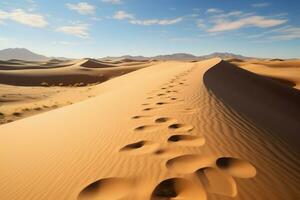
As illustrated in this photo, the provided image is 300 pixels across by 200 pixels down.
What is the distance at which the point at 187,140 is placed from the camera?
371 centimetres

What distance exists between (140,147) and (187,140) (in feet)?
2.10

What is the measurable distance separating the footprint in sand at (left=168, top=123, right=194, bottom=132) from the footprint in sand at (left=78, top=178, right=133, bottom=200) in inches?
61.0

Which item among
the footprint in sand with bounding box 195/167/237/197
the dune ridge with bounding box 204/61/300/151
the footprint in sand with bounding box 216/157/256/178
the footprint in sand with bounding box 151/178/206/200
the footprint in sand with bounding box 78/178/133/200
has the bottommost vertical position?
the dune ridge with bounding box 204/61/300/151

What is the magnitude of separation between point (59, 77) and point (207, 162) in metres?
33.9

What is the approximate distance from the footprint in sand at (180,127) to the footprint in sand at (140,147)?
0.60m

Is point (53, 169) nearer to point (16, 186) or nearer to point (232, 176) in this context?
point (16, 186)

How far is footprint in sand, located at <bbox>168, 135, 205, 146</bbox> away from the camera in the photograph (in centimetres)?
355

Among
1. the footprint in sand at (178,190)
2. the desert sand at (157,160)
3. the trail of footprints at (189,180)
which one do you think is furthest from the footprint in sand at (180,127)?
the footprint in sand at (178,190)

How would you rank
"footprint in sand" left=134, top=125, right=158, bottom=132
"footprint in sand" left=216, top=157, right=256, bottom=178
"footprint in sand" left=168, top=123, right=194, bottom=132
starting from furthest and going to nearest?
"footprint in sand" left=134, top=125, right=158, bottom=132, "footprint in sand" left=168, top=123, right=194, bottom=132, "footprint in sand" left=216, top=157, right=256, bottom=178

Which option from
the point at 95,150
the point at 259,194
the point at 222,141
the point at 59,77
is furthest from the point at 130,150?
the point at 59,77

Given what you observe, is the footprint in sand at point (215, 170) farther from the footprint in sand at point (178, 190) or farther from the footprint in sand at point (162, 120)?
the footprint in sand at point (162, 120)

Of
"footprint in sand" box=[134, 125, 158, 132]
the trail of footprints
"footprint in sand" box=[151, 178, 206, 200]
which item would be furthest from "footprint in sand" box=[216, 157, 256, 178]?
"footprint in sand" box=[134, 125, 158, 132]

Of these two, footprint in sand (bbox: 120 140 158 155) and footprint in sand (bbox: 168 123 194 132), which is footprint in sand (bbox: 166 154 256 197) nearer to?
footprint in sand (bbox: 120 140 158 155)

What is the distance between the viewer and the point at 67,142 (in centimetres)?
429
